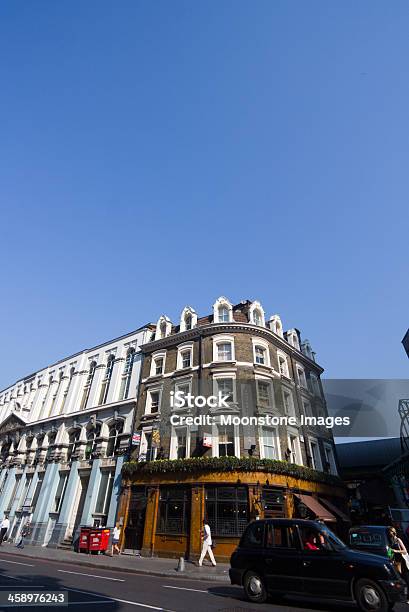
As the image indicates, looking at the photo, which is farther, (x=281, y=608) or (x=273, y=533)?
(x=273, y=533)

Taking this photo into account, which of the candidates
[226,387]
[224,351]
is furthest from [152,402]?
[224,351]

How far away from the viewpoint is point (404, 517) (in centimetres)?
2012

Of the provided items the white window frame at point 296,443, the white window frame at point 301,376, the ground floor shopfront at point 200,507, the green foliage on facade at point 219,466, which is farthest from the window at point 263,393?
the white window frame at point 301,376

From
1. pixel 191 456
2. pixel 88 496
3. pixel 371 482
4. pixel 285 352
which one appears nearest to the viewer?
pixel 191 456

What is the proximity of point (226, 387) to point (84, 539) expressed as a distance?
1267 centimetres

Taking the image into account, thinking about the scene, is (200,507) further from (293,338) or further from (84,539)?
(293,338)

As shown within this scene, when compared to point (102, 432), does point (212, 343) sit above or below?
above

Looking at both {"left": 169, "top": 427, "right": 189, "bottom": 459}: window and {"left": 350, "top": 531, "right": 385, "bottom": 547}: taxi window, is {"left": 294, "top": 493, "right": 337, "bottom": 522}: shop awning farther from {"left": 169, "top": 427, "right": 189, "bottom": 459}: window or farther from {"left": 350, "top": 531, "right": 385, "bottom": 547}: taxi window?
{"left": 350, "top": 531, "right": 385, "bottom": 547}: taxi window

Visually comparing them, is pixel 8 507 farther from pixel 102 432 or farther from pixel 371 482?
pixel 371 482

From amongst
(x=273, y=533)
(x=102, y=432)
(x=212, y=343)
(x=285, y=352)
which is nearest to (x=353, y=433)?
(x=285, y=352)

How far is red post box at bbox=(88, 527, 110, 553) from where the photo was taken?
2010 centimetres

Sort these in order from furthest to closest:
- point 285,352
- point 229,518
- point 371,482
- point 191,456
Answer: point 371,482
point 285,352
point 191,456
point 229,518

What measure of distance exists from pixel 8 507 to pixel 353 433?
31.8 meters

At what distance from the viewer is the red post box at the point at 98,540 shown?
20.1 meters
